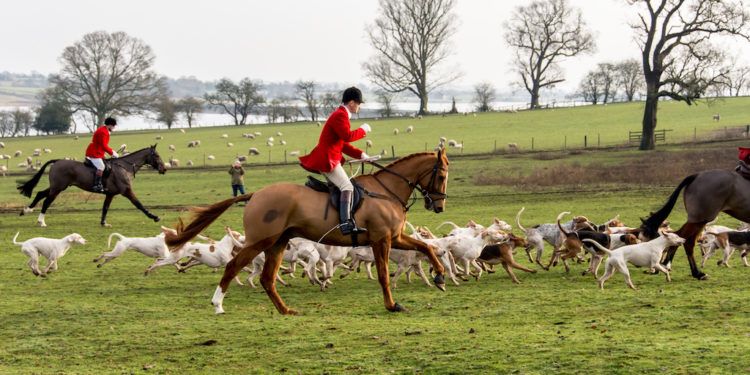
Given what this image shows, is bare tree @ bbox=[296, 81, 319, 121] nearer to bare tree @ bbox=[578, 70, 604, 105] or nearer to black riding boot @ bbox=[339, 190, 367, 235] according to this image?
bare tree @ bbox=[578, 70, 604, 105]

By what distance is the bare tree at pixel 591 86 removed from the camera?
106 meters

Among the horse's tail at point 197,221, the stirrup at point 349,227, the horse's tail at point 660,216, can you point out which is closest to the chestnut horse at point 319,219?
the horse's tail at point 197,221

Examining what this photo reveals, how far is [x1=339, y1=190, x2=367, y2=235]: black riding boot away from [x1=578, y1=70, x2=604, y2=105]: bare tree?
96.8 m

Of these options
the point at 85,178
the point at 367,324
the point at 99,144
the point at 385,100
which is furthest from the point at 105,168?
the point at 385,100

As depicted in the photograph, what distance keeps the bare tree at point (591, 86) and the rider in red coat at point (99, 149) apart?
87577 mm

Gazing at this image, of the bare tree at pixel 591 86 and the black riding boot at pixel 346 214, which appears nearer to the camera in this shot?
the black riding boot at pixel 346 214

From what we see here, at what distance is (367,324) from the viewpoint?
11133 millimetres

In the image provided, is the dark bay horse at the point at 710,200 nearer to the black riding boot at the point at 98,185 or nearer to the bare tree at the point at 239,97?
the black riding boot at the point at 98,185

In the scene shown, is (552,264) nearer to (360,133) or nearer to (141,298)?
(360,133)

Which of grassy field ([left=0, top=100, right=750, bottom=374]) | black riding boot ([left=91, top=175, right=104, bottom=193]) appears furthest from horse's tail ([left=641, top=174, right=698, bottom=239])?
black riding boot ([left=91, top=175, right=104, bottom=193])

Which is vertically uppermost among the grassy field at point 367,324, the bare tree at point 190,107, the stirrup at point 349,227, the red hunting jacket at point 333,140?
the bare tree at point 190,107

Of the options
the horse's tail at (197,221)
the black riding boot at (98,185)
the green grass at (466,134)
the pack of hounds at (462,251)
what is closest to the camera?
the horse's tail at (197,221)

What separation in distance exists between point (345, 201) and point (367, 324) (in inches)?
69.4

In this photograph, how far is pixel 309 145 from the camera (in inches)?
2275
